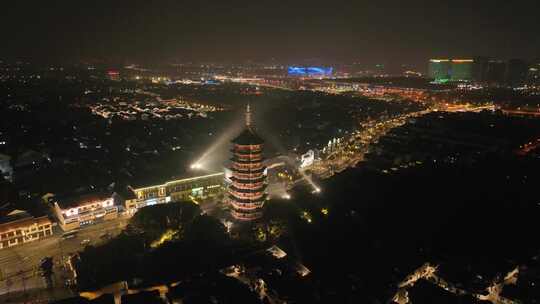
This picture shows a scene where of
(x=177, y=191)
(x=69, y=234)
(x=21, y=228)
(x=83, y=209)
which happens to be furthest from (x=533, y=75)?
(x=21, y=228)

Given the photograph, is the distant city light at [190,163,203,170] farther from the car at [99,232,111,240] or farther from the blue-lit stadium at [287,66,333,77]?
the blue-lit stadium at [287,66,333,77]

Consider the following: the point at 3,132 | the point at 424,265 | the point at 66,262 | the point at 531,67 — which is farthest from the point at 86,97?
the point at 531,67

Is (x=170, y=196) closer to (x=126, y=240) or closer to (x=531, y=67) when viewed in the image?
(x=126, y=240)

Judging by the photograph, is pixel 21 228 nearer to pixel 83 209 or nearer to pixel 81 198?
pixel 83 209

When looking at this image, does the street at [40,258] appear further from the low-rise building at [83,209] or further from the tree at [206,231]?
the tree at [206,231]

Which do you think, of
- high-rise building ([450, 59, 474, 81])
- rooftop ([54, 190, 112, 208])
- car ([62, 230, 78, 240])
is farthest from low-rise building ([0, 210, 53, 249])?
high-rise building ([450, 59, 474, 81])

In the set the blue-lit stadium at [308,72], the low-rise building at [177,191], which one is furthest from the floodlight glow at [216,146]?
the blue-lit stadium at [308,72]
